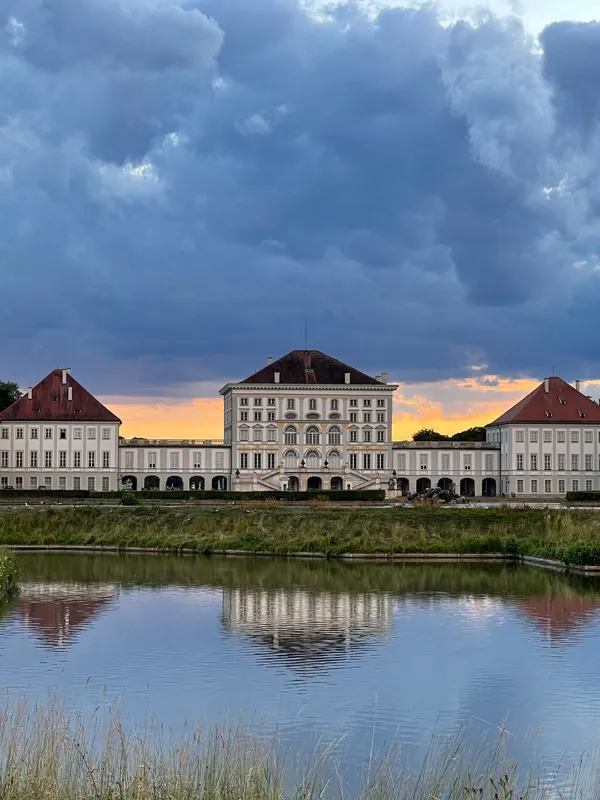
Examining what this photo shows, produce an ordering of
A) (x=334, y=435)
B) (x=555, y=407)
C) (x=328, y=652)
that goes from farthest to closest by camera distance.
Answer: (x=555, y=407) < (x=334, y=435) < (x=328, y=652)

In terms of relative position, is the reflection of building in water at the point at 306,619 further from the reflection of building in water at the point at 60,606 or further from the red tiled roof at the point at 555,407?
the red tiled roof at the point at 555,407

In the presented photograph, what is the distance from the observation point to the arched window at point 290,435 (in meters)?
88.7

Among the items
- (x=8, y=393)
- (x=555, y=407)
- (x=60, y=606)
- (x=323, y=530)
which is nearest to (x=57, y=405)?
(x=8, y=393)

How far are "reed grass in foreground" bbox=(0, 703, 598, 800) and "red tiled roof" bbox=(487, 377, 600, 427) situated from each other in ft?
253

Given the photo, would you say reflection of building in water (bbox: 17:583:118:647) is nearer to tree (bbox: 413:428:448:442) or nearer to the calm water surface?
the calm water surface

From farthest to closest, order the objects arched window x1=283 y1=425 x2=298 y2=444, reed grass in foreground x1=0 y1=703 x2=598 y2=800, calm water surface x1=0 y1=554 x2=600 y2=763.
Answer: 1. arched window x1=283 y1=425 x2=298 y2=444
2. calm water surface x1=0 y1=554 x2=600 y2=763
3. reed grass in foreground x1=0 y1=703 x2=598 y2=800

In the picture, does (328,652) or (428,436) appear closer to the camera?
(328,652)

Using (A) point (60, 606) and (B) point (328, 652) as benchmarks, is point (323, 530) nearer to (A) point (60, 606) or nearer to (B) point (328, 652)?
(A) point (60, 606)

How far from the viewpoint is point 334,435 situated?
89.3 meters

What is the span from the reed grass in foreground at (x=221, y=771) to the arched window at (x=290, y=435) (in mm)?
74851

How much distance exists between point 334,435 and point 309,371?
17.5ft

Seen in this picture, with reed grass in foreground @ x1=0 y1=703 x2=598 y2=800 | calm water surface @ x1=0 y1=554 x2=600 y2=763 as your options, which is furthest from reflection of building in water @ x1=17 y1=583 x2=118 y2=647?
reed grass in foreground @ x1=0 y1=703 x2=598 y2=800

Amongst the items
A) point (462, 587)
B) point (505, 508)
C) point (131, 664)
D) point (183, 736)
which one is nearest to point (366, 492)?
point (505, 508)

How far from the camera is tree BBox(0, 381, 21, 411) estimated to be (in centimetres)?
9625
